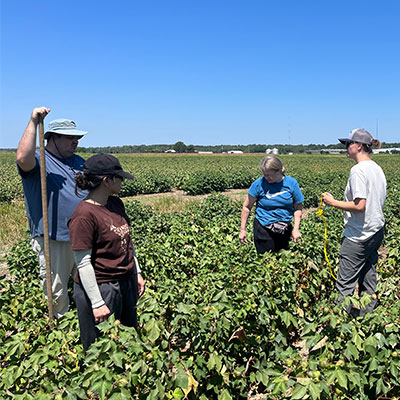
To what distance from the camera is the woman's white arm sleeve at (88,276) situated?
7.83ft

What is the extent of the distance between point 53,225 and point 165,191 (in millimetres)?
16653

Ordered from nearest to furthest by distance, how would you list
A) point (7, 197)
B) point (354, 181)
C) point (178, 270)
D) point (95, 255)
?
point (95, 255), point (354, 181), point (178, 270), point (7, 197)

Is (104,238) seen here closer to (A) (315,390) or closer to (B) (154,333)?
(B) (154,333)

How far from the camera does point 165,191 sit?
19812mm

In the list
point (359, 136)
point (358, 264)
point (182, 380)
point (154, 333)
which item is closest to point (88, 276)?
point (154, 333)

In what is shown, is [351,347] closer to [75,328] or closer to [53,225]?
[75,328]

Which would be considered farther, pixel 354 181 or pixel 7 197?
pixel 7 197

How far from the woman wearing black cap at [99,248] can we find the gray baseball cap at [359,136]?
2.16 meters

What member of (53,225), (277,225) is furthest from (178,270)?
(53,225)

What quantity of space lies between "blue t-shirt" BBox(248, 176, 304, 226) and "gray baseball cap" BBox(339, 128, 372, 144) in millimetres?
775

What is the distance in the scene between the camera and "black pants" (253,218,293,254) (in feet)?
13.6

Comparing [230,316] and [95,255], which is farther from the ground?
[95,255]

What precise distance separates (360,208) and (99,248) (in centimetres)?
230

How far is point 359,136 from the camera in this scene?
3.46m
